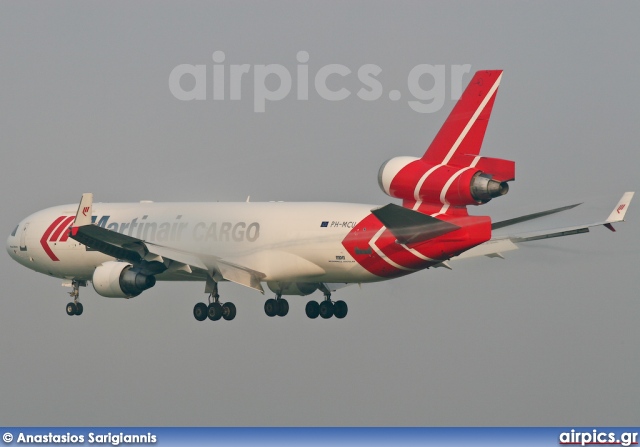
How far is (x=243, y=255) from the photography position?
60.5 m

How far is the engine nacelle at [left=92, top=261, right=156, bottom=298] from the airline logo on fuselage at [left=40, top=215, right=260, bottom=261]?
3481mm

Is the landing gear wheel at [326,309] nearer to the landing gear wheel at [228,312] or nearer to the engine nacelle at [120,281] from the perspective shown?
the landing gear wheel at [228,312]

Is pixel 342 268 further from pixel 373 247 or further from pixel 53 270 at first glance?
pixel 53 270

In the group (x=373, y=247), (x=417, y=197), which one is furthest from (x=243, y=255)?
(x=417, y=197)

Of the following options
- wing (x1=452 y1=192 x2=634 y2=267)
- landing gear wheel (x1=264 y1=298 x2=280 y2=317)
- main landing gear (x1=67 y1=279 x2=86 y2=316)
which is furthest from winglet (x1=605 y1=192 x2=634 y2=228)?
main landing gear (x1=67 y1=279 x2=86 y2=316)

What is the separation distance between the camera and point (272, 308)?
206ft

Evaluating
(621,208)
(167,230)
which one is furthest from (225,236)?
(621,208)

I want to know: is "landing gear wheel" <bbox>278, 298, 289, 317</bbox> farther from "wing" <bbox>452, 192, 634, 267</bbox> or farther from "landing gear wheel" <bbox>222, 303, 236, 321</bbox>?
"wing" <bbox>452, 192, 634, 267</bbox>

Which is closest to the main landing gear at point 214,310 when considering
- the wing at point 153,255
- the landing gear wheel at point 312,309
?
the wing at point 153,255

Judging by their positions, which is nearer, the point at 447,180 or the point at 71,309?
the point at 447,180

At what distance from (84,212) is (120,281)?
3.80 m

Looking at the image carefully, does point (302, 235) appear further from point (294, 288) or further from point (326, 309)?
point (326, 309)

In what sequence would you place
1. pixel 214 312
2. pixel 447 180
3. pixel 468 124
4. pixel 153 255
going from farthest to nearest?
pixel 214 312 < pixel 153 255 < pixel 468 124 < pixel 447 180

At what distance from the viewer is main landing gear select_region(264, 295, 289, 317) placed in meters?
62.7
